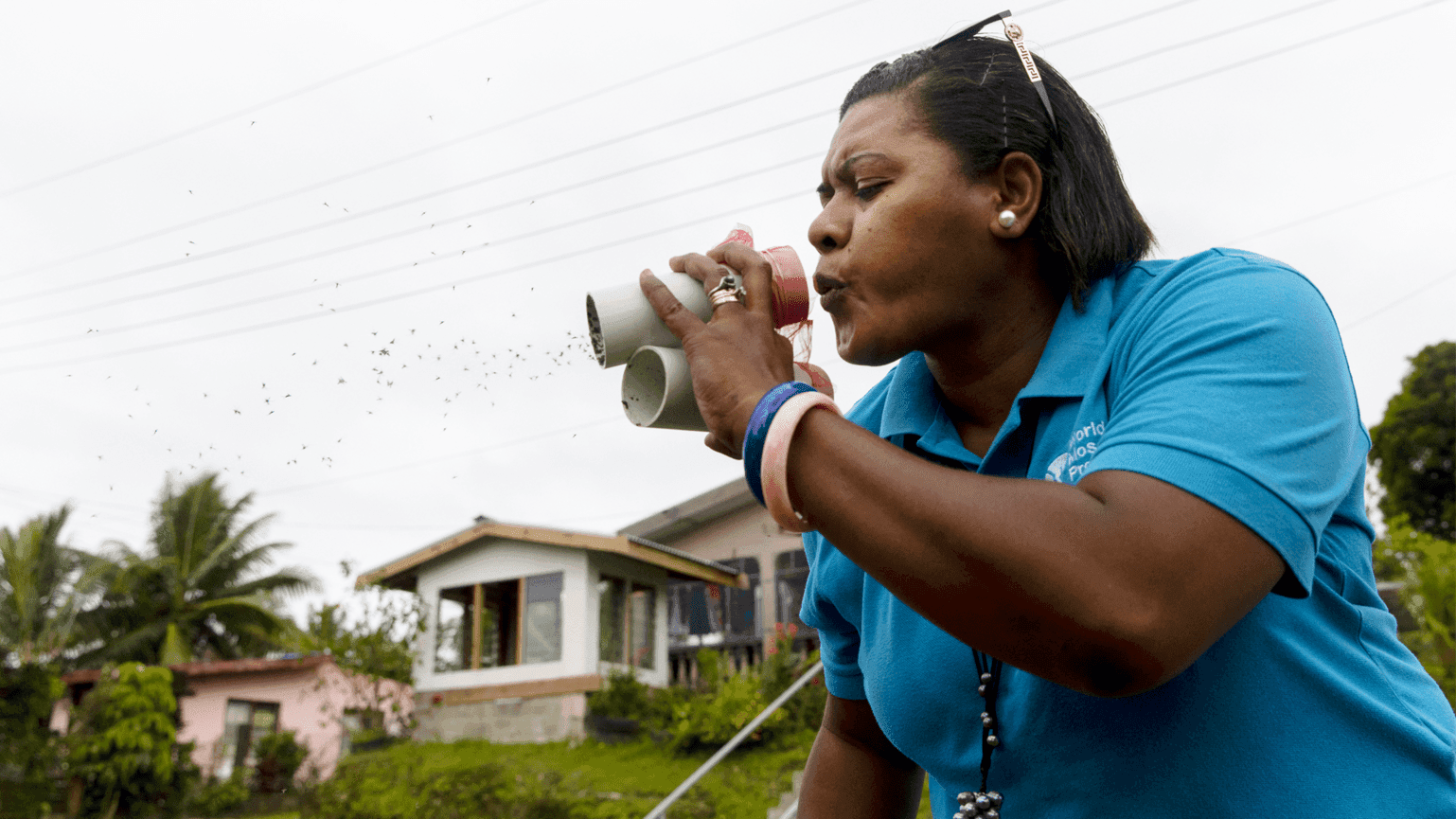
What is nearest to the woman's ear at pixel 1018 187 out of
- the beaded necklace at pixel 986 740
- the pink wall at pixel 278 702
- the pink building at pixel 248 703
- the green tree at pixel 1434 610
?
the beaded necklace at pixel 986 740

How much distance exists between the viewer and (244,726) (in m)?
22.1

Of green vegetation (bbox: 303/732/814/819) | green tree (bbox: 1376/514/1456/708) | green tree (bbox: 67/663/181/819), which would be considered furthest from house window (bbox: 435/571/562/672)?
green tree (bbox: 1376/514/1456/708)

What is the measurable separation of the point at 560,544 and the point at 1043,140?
16286 millimetres

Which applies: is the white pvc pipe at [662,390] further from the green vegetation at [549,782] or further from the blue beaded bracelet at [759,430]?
the green vegetation at [549,782]

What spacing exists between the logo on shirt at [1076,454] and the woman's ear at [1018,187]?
1.01ft

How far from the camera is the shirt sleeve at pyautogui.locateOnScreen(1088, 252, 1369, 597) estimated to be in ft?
3.20

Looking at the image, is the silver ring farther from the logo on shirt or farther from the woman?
the logo on shirt

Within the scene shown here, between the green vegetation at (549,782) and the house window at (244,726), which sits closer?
the green vegetation at (549,782)

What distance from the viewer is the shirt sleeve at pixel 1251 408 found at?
0.98 m

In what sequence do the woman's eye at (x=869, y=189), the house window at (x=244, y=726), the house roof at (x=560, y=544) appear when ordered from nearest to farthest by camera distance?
the woman's eye at (x=869, y=189) → the house roof at (x=560, y=544) → the house window at (x=244, y=726)

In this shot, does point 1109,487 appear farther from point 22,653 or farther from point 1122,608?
point 22,653

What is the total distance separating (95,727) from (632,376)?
18.2 m

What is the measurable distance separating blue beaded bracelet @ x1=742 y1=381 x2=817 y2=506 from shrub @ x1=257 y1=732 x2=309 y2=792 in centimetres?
1901

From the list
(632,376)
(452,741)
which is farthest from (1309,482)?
(452,741)
